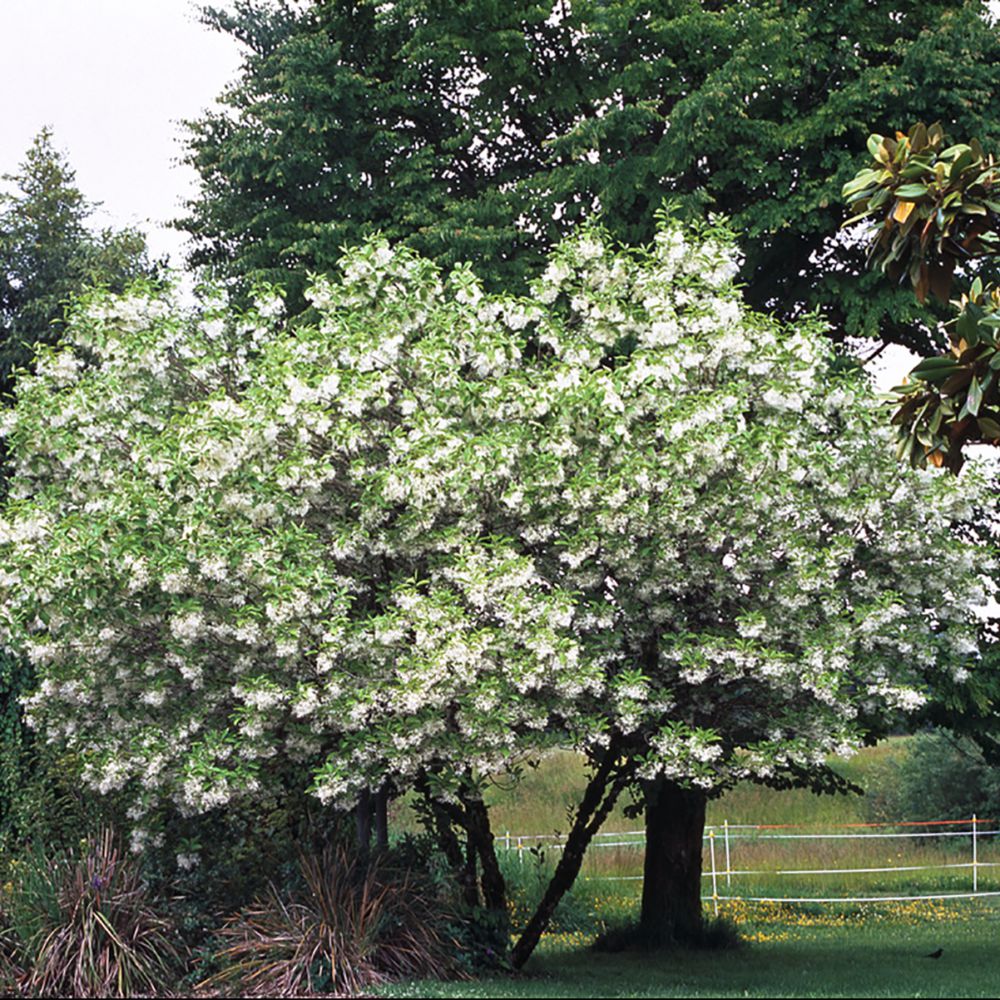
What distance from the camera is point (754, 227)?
13828 mm

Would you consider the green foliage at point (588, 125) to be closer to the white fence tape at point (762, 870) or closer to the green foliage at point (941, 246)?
the green foliage at point (941, 246)

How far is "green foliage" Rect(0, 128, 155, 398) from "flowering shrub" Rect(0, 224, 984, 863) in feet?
52.6

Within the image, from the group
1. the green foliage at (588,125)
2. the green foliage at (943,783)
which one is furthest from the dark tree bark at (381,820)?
the green foliage at (943,783)

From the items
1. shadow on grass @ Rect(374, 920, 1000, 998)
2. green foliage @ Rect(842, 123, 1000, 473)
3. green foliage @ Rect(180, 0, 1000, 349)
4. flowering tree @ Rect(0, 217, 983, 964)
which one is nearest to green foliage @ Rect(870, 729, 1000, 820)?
shadow on grass @ Rect(374, 920, 1000, 998)

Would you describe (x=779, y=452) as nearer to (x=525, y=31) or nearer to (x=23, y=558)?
(x=23, y=558)

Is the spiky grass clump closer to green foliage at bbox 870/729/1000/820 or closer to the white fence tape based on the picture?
the white fence tape

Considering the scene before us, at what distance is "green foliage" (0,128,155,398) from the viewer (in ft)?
84.4

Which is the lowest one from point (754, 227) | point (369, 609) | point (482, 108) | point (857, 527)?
point (369, 609)

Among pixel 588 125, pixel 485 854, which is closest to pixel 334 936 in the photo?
pixel 485 854

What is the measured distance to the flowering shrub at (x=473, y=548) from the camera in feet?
28.9

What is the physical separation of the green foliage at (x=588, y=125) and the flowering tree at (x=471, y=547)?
12.5 feet

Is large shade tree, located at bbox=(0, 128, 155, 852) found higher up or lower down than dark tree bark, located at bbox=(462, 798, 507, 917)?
higher up

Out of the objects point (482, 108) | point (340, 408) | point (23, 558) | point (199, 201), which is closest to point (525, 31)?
point (482, 108)

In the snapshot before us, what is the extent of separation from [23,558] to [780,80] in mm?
9482
